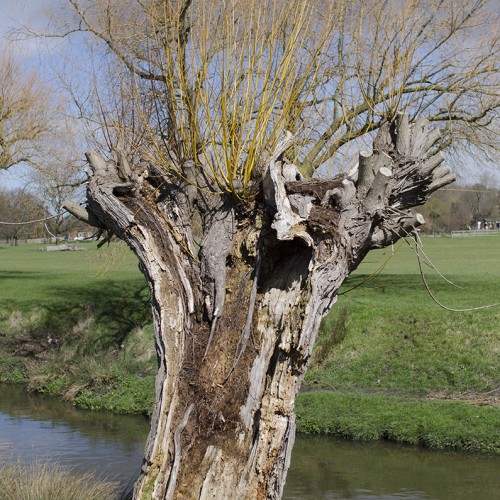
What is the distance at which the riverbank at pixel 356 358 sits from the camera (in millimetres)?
15727

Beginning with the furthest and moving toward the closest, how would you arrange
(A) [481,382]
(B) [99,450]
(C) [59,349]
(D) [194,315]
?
(C) [59,349] < (A) [481,382] < (B) [99,450] < (D) [194,315]

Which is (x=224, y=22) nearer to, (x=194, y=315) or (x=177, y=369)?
(x=194, y=315)

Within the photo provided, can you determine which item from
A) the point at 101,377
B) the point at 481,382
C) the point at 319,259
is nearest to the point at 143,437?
the point at 101,377

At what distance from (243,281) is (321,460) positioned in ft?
23.5

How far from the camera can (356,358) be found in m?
19.0

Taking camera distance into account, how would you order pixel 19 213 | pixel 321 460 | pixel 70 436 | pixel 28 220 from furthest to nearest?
1. pixel 19 213
2. pixel 28 220
3. pixel 70 436
4. pixel 321 460

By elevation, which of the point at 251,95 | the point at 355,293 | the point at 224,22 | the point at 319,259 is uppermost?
the point at 224,22

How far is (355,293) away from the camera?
2364 cm

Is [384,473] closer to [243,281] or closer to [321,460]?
[321,460]

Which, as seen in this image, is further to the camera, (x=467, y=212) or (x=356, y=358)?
(x=467, y=212)

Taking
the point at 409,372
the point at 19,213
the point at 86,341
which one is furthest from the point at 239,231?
the point at 19,213

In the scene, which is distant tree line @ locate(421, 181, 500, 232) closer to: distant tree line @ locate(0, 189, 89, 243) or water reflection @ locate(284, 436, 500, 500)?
distant tree line @ locate(0, 189, 89, 243)

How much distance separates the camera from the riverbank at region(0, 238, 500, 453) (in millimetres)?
15727

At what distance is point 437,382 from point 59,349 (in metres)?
9.84
